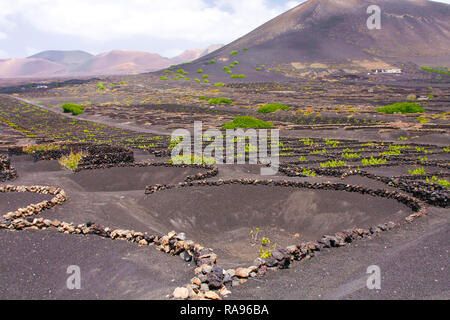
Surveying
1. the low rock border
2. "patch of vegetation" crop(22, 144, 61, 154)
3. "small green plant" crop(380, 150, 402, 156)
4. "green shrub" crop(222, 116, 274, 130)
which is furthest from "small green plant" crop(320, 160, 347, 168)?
"green shrub" crop(222, 116, 274, 130)

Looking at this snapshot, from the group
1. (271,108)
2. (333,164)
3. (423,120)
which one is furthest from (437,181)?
(271,108)

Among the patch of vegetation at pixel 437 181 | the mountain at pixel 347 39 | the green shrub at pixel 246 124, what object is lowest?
the patch of vegetation at pixel 437 181

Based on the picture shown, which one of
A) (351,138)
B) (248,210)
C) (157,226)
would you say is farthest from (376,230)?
(351,138)

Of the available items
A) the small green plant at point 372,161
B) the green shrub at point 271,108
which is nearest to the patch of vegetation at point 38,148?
the small green plant at point 372,161

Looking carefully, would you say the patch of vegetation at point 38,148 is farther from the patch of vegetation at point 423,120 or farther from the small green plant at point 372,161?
the patch of vegetation at point 423,120

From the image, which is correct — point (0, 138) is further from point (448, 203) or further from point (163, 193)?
point (448, 203)

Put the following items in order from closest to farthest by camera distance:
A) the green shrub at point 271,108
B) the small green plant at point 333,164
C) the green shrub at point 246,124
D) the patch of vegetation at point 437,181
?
the patch of vegetation at point 437,181
the small green plant at point 333,164
the green shrub at point 246,124
the green shrub at point 271,108

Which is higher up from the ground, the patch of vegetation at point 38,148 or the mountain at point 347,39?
the mountain at point 347,39

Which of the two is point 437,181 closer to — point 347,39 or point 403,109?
point 403,109
